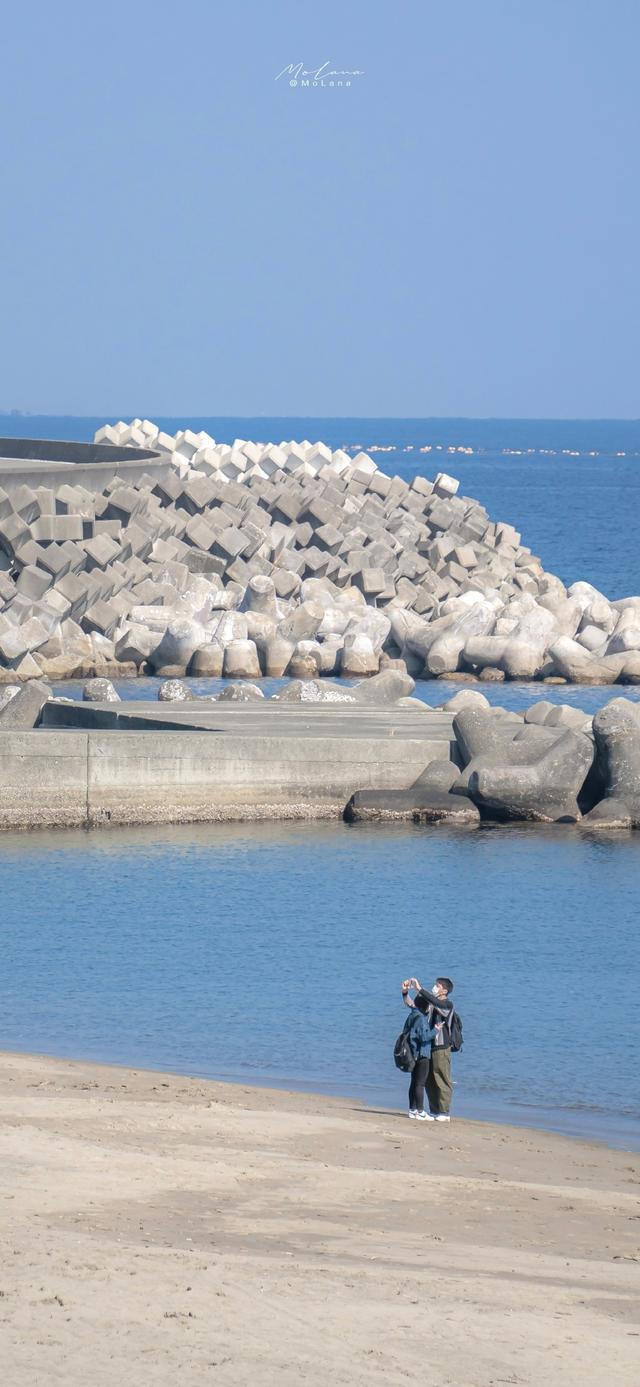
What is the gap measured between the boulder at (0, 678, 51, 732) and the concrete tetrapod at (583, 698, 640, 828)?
5.89 metres

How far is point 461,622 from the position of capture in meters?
30.3

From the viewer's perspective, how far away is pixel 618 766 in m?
18.7

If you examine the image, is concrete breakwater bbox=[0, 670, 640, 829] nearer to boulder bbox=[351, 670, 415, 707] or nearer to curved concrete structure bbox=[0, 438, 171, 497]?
boulder bbox=[351, 670, 415, 707]

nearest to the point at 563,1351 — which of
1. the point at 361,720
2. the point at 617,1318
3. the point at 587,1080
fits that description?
the point at 617,1318

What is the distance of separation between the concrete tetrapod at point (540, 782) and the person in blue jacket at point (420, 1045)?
8.91 m

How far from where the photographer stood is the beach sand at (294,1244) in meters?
5.88

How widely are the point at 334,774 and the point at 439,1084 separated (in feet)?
31.3

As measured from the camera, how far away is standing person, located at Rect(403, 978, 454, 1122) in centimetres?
968

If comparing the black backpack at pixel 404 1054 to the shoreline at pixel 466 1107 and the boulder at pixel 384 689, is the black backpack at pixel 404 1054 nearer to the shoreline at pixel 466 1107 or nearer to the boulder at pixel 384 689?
the shoreline at pixel 466 1107

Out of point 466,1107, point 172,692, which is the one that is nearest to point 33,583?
point 172,692

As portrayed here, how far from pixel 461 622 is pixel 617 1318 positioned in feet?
79.2

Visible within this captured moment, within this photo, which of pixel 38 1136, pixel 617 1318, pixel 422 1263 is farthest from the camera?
pixel 38 1136

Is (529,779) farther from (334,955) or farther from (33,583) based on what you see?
(33,583)

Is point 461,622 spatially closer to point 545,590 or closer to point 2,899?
point 545,590
